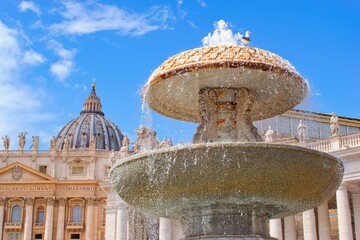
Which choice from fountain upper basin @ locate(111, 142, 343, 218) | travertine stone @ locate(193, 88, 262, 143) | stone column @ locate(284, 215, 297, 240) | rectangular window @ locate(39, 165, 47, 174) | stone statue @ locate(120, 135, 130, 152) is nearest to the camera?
fountain upper basin @ locate(111, 142, 343, 218)

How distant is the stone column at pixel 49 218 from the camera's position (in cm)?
→ 7431

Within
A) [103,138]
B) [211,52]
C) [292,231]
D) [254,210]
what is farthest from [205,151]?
[103,138]

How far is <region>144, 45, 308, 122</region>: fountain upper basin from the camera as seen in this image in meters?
13.0

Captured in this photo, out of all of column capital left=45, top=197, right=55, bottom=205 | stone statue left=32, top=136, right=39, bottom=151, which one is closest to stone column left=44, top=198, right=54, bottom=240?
column capital left=45, top=197, right=55, bottom=205

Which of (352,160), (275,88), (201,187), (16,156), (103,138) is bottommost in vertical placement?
(201,187)

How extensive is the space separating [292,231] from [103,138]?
238ft

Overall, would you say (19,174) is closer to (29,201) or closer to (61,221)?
(29,201)

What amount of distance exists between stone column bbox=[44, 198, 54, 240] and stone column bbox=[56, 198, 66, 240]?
863 millimetres

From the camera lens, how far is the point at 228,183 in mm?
11492

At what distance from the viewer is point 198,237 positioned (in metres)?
12.3

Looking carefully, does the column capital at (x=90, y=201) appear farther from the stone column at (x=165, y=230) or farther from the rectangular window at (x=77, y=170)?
the stone column at (x=165, y=230)

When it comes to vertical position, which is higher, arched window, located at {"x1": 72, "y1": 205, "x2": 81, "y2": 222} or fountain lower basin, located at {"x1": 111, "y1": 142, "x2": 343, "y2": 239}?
arched window, located at {"x1": 72, "y1": 205, "x2": 81, "y2": 222}

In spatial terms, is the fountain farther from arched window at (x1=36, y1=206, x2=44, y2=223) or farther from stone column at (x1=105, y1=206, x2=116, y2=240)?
arched window at (x1=36, y1=206, x2=44, y2=223)

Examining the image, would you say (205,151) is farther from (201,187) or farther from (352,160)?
(352,160)
